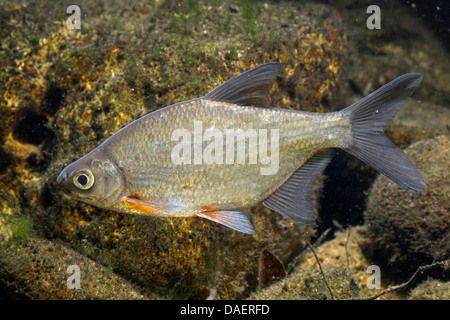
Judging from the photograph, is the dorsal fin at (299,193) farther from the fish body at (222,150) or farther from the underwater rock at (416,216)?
the underwater rock at (416,216)

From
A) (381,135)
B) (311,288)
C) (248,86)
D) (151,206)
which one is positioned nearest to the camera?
(151,206)

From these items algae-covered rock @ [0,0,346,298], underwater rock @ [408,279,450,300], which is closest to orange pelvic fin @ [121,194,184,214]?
algae-covered rock @ [0,0,346,298]

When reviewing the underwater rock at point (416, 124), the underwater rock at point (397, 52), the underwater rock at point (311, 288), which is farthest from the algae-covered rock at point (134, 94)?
the underwater rock at point (397, 52)

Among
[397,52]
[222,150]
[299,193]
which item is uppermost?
[397,52]

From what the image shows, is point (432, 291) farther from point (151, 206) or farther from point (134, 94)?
point (134, 94)

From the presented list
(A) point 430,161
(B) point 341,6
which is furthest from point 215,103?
(B) point 341,6

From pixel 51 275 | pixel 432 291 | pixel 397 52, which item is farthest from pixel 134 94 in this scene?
pixel 397 52

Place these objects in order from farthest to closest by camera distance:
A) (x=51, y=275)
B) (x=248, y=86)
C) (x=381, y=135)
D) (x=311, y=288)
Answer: (x=311, y=288)
(x=51, y=275)
(x=381, y=135)
(x=248, y=86)
